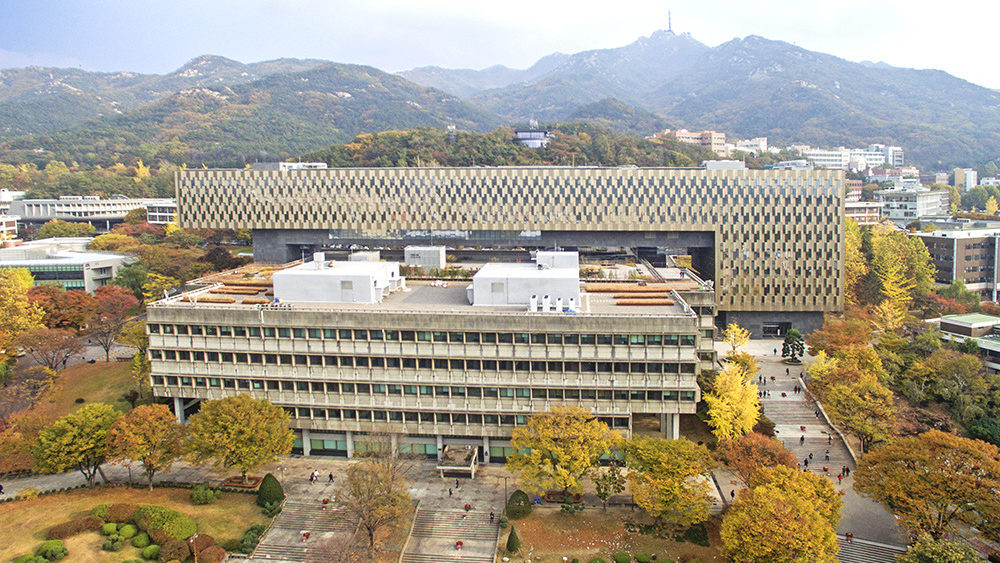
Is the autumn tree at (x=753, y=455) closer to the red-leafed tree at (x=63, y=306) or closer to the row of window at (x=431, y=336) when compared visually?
the row of window at (x=431, y=336)

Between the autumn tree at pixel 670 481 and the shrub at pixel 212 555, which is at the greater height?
the autumn tree at pixel 670 481

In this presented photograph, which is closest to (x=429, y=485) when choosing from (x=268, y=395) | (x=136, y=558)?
(x=268, y=395)

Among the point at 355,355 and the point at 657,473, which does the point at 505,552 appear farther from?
the point at 355,355

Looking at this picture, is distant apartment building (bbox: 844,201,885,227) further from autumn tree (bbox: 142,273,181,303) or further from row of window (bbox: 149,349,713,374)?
autumn tree (bbox: 142,273,181,303)

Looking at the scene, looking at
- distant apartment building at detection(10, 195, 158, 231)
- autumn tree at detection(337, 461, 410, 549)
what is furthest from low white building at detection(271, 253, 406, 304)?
distant apartment building at detection(10, 195, 158, 231)

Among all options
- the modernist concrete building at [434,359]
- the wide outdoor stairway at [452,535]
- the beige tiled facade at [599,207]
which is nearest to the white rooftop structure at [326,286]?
the modernist concrete building at [434,359]

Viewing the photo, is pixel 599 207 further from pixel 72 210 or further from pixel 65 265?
pixel 72 210
